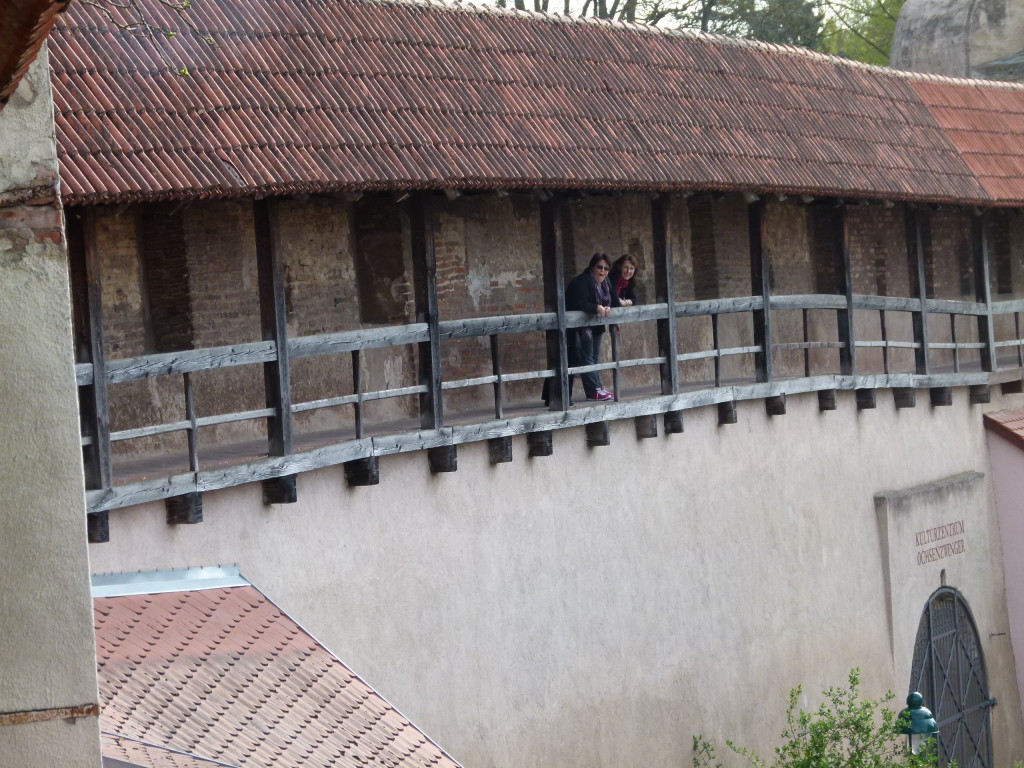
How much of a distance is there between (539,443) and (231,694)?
427 cm

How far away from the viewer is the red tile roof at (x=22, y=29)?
3.65 meters

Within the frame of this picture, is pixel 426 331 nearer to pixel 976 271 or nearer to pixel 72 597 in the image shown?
pixel 72 597

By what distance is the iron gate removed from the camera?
51.6 feet

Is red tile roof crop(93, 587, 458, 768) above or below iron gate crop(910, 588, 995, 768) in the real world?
above

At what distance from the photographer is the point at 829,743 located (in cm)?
1365

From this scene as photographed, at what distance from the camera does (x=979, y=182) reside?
15.3m

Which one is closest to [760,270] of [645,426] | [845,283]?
[845,283]

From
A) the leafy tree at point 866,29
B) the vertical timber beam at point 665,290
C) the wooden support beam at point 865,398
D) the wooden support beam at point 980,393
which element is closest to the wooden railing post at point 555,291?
the vertical timber beam at point 665,290

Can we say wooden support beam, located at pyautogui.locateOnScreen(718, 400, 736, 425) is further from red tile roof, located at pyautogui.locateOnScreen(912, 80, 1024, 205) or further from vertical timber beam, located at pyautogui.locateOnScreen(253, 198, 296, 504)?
vertical timber beam, located at pyautogui.locateOnScreen(253, 198, 296, 504)

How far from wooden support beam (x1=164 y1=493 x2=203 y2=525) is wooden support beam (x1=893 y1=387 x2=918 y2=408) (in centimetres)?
844

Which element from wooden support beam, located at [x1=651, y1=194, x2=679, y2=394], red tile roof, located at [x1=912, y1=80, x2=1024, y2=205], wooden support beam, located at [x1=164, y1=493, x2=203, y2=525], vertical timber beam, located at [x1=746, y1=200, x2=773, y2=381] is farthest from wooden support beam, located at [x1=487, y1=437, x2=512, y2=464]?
red tile roof, located at [x1=912, y1=80, x2=1024, y2=205]

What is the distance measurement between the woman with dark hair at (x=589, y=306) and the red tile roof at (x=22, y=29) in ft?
26.1

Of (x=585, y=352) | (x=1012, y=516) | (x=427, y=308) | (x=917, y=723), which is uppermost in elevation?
(x=427, y=308)

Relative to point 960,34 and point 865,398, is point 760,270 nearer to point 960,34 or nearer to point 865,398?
point 865,398
